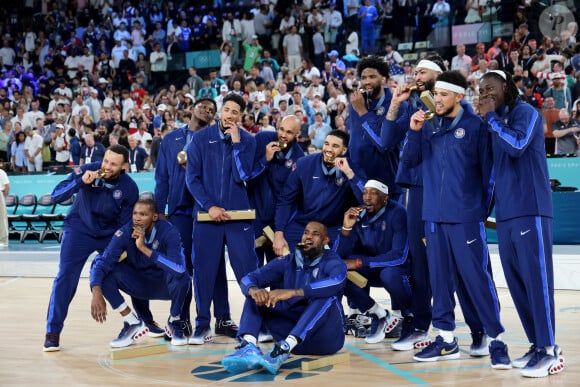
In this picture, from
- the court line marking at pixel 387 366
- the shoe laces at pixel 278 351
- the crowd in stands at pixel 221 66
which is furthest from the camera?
the crowd in stands at pixel 221 66

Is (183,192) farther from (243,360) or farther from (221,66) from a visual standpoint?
(221,66)

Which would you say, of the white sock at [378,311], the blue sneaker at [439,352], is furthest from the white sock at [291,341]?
the white sock at [378,311]

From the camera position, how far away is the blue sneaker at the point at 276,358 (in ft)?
21.9

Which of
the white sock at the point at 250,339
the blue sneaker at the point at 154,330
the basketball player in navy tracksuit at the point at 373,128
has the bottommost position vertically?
the blue sneaker at the point at 154,330

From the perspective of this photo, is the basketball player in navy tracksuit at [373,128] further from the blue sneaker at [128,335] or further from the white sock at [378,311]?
the blue sneaker at [128,335]

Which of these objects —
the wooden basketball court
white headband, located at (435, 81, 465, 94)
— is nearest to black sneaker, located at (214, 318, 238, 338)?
the wooden basketball court

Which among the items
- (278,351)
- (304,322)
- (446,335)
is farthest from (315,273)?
(446,335)

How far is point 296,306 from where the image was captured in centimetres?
749

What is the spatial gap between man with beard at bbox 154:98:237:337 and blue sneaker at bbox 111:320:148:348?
→ 517 millimetres

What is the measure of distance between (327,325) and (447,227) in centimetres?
119

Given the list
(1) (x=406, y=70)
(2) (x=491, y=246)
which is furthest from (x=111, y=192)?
(1) (x=406, y=70)

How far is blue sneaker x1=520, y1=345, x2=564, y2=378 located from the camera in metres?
6.46

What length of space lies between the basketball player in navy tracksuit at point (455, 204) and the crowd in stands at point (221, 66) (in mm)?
6066

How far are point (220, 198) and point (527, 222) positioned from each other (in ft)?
9.33
